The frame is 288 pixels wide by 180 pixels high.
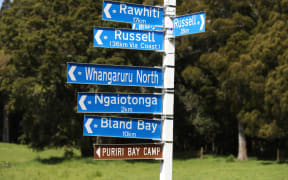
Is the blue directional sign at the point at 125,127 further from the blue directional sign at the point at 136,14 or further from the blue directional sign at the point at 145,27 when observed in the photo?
the blue directional sign at the point at 145,27

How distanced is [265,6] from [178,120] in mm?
9784

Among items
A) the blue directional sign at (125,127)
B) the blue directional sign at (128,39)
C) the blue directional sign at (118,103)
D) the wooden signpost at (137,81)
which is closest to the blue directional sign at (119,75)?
the wooden signpost at (137,81)

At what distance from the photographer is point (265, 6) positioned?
2355 cm

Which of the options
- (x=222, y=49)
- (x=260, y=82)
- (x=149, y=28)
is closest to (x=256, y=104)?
(x=260, y=82)

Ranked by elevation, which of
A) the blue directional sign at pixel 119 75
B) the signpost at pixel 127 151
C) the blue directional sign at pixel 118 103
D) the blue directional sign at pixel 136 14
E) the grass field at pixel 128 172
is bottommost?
the grass field at pixel 128 172

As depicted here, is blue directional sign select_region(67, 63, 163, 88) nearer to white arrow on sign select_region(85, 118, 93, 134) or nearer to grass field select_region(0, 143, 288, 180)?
white arrow on sign select_region(85, 118, 93, 134)

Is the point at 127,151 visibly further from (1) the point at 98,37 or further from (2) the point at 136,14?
(2) the point at 136,14

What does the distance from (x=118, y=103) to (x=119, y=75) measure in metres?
0.35

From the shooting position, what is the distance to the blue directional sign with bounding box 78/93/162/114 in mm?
5148

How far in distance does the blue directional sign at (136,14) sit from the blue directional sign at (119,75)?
604mm

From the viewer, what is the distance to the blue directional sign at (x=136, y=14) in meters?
5.39

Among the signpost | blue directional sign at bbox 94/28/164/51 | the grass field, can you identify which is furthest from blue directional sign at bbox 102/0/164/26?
the grass field

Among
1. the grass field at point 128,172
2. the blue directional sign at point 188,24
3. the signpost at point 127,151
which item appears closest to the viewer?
the signpost at point 127,151

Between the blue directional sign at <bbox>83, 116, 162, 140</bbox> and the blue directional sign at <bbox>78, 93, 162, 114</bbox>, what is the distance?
0.41ft
